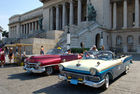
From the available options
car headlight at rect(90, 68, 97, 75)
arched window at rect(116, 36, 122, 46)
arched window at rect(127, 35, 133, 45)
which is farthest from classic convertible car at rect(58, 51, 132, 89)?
arched window at rect(116, 36, 122, 46)

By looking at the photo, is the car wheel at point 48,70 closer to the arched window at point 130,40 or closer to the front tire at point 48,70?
the front tire at point 48,70

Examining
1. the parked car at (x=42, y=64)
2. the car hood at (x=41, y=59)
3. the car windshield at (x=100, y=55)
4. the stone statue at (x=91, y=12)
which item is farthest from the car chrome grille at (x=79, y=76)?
the stone statue at (x=91, y=12)

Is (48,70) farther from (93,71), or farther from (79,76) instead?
(93,71)

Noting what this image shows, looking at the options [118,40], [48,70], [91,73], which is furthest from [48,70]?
[118,40]

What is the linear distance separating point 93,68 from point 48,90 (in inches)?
80.1

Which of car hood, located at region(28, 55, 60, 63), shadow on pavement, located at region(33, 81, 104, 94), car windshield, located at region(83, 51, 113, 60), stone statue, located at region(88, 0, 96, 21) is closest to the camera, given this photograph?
shadow on pavement, located at region(33, 81, 104, 94)

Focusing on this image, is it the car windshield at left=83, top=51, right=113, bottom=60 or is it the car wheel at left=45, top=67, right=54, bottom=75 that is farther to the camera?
the car wheel at left=45, top=67, right=54, bottom=75

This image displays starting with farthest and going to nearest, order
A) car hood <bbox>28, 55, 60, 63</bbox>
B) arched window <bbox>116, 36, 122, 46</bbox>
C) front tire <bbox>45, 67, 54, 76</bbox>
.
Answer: arched window <bbox>116, 36, 122, 46</bbox>, front tire <bbox>45, 67, 54, 76</bbox>, car hood <bbox>28, 55, 60, 63</bbox>

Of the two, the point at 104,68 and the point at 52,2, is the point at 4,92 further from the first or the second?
the point at 52,2

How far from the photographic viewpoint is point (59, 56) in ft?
27.8

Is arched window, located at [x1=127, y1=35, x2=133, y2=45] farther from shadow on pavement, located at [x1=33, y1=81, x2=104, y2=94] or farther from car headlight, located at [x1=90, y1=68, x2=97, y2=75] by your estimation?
car headlight, located at [x1=90, y1=68, x2=97, y2=75]

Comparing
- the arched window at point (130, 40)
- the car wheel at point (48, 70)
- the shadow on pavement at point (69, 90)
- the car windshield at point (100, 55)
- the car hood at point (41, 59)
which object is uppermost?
the arched window at point (130, 40)

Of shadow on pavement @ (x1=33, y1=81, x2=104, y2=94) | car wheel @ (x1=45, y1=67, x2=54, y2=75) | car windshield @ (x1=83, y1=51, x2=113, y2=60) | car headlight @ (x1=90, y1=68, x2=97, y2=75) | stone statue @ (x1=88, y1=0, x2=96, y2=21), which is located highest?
stone statue @ (x1=88, y1=0, x2=96, y2=21)

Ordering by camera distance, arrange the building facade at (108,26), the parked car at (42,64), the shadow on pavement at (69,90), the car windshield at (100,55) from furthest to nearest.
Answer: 1. the building facade at (108,26)
2. the parked car at (42,64)
3. the car windshield at (100,55)
4. the shadow on pavement at (69,90)
